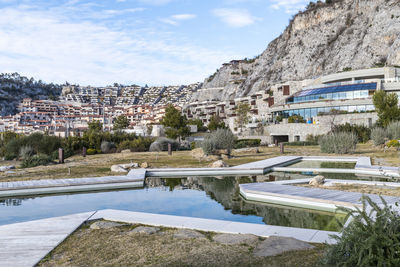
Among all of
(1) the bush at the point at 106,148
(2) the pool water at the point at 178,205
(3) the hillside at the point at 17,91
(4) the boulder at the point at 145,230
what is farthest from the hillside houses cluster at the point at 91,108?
(4) the boulder at the point at 145,230

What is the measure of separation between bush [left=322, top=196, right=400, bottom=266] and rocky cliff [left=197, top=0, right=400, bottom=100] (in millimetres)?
64091

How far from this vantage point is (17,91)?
151 metres

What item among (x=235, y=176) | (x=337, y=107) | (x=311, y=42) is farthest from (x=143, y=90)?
(x=235, y=176)

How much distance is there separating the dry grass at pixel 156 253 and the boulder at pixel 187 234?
0.12 metres

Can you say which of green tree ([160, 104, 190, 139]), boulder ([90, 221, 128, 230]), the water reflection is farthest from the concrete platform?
green tree ([160, 104, 190, 139])

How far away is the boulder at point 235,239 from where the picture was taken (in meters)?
5.62

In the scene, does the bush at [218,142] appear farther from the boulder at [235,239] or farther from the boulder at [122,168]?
the boulder at [235,239]

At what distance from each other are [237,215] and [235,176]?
6164 mm

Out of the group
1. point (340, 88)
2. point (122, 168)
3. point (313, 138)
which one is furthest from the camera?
point (340, 88)

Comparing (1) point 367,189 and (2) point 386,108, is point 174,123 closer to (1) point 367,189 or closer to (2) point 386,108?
(2) point 386,108

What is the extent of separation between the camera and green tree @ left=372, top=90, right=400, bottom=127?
94.8 ft

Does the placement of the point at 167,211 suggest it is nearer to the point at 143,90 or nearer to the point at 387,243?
the point at 387,243

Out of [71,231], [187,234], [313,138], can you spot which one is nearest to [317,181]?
[187,234]

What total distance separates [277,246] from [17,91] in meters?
169
